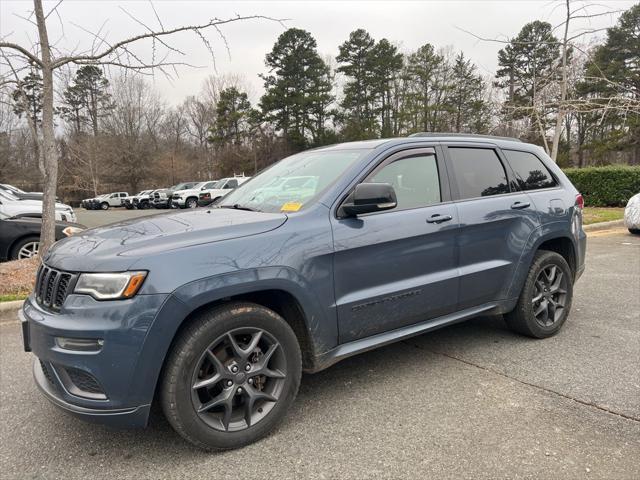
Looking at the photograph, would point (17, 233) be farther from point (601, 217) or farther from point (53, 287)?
point (601, 217)

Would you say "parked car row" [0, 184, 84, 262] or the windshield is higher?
the windshield

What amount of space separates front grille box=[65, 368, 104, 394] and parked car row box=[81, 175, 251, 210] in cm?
1940

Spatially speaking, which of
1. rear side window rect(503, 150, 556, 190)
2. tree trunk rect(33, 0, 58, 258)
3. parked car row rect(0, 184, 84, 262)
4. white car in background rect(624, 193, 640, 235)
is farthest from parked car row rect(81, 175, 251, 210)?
rear side window rect(503, 150, 556, 190)

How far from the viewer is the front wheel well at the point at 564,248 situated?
4.32 metres

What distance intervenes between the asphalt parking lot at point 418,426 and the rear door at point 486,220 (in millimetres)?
635

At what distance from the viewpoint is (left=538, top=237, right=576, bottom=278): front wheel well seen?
4.32 meters

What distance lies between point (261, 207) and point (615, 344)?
10.6ft

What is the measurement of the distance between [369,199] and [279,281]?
29.4 inches

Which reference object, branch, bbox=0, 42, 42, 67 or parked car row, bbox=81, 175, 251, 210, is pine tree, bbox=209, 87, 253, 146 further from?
branch, bbox=0, 42, 42, 67

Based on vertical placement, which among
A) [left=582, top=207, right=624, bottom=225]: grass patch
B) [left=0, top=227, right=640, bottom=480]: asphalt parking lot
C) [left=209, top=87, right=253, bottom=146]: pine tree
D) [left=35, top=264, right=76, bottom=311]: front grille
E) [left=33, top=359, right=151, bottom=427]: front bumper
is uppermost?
[left=209, top=87, right=253, bottom=146]: pine tree

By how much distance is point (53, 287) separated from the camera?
8.06ft

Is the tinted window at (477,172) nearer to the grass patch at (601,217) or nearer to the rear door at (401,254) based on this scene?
the rear door at (401,254)

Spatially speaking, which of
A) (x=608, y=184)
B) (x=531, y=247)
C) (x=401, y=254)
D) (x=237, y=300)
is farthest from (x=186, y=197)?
(x=237, y=300)

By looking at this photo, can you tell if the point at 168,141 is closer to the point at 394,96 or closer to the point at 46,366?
the point at 394,96
